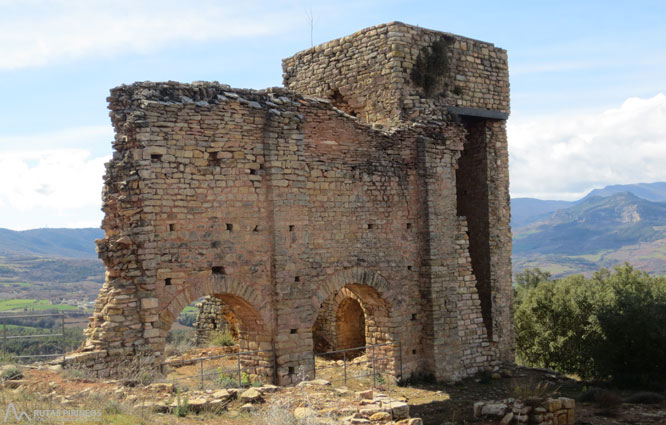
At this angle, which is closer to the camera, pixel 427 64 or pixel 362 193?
pixel 362 193

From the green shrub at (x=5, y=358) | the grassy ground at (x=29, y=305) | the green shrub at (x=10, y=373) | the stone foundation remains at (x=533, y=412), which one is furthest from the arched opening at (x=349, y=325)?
the grassy ground at (x=29, y=305)

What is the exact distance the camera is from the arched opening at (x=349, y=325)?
18.3 metres

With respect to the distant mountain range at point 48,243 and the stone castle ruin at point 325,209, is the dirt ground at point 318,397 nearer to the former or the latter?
the stone castle ruin at point 325,209

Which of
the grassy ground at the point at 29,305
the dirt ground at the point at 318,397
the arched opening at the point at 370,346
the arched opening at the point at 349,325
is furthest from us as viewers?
the grassy ground at the point at 29,305

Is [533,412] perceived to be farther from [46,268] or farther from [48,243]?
[48,243]

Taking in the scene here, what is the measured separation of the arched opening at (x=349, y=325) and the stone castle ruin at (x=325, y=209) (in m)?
0.04

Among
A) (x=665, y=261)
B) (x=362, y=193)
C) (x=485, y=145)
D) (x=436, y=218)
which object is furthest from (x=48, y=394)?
(x=665, y=261)

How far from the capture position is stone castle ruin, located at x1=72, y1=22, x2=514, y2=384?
1181cm

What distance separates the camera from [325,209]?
14273mm

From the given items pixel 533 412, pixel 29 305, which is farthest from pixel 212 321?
pixel 29 305

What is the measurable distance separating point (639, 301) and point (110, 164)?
1359 cm

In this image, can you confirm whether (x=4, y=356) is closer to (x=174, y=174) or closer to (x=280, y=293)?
(x=174, y=174)

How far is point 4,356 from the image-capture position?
34.2ft

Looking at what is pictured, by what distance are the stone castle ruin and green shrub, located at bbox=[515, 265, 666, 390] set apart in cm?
274
